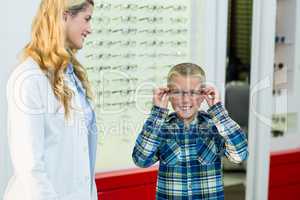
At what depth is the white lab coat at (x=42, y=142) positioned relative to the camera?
159cm

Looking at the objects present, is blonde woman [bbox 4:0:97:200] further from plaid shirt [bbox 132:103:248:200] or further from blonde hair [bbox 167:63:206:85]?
blonde hair [bbox 167:63:206:85]

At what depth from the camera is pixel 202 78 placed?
6.57 feet

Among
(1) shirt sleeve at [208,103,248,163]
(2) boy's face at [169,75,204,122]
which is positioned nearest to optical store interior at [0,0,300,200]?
(2) boy's face at [169,75,204,122]

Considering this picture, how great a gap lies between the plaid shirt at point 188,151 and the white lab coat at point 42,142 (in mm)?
290

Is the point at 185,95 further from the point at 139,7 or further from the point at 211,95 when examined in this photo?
the point at 139,7

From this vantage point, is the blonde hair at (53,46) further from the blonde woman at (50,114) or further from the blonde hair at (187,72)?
the blonde hair at (187,72)

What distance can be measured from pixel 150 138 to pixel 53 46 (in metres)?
0.54

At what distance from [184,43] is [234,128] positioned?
101 cm

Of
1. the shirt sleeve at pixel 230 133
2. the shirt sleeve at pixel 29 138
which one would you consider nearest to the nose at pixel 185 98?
the shirt sleeve at pixel 230 133

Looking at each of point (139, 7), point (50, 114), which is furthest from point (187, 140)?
point (139, 7)

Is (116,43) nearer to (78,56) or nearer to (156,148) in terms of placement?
(78,56)

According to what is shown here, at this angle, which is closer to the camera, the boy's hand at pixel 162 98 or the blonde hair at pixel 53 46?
the blonde hair at pixel 53 46

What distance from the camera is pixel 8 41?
7.29ft

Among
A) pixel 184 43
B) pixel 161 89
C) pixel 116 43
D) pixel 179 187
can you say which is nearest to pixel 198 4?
pixel 184 43
